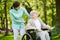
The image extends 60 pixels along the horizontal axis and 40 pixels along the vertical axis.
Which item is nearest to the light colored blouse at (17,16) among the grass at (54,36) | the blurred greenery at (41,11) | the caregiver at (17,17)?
the caregiver at (17,17)

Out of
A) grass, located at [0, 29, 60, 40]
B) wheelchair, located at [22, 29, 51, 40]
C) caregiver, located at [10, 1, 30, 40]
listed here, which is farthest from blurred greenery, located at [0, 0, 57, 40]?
wheelchair, located at [22, 29, 51, 40]

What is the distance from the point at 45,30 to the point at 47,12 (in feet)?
2.73

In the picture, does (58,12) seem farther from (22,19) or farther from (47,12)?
(22,19)

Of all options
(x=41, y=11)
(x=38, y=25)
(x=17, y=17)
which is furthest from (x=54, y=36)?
(x=17, y=17)

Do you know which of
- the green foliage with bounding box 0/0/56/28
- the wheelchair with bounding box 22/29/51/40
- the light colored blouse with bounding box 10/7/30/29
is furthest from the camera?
the green foliage with bounding box 0/0/56/28

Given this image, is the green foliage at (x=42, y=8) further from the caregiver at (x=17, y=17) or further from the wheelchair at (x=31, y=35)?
the wheelchair at (x=31, y=35)

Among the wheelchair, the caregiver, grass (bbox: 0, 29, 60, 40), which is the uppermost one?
the caregiver

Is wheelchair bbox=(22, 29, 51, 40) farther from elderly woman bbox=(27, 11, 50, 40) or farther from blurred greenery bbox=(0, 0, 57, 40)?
blurred greenery bbox=(0, 0, 57, 40)

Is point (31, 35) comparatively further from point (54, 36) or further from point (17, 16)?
point (54, 36)

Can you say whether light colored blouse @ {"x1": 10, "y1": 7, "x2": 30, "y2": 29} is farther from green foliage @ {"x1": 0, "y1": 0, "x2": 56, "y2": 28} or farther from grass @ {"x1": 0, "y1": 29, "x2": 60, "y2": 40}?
grass @ {"x1": 0, "y1": 29, "x2": 60, "y2": 40}

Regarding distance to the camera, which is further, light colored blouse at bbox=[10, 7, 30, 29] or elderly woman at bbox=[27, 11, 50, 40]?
light colored blouse at bbox=[10, 7, 30, 29]

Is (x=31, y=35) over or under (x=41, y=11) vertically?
under

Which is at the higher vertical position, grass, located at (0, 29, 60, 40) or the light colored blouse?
the light colored blouse

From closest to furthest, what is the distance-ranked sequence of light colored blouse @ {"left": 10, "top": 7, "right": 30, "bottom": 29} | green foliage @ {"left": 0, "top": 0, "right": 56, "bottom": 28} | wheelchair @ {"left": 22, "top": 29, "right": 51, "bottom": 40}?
wheelchair @ {"left": 22, "top": 29, "right": 51, "bottom": 40}, light colored blouse @ {"left": 10, "top": 7, "right": 30, "bottom": 29}, green foliage @ {"left": 0, "top": 0, "right": 56, "bottom": 28}
